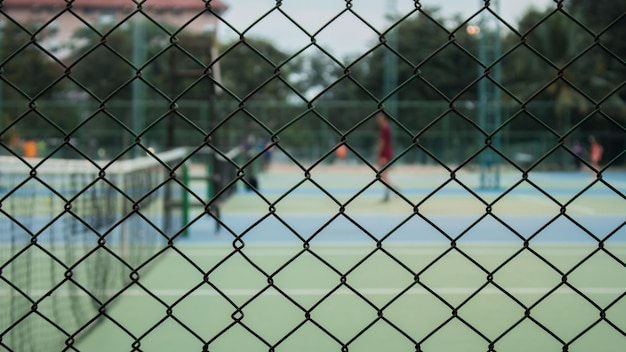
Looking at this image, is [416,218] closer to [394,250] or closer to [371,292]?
[394,250]

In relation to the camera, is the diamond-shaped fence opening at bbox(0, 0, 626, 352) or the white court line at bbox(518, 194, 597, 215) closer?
the diamond-shaped fence opening at bbox(0, 0, 626, 352)

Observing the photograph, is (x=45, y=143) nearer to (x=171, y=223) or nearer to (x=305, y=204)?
(x=305, y=204)

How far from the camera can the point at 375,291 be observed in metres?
5.99

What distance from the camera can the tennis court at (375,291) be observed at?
8.25ft

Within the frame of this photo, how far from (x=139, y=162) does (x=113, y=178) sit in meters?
0.71

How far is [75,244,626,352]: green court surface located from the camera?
451cm

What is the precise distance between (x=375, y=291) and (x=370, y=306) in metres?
0.33

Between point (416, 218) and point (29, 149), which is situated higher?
point (29, 149)

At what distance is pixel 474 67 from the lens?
43781mm

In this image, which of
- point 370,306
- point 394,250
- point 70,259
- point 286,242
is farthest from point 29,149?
point 370,306

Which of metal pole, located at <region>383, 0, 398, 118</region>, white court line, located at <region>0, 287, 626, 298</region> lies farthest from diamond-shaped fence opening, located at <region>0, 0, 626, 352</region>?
metal pole, located at <region>383, 0, 398, 118</region>

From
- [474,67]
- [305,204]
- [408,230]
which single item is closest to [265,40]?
[474,67]

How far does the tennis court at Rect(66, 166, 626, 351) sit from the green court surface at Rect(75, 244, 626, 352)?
0.05 feet

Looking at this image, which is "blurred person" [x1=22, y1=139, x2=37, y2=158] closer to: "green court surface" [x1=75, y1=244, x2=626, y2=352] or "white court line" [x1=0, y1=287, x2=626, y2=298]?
"green court surface" [x1=75, y1=244, x2=626, y2=352]
